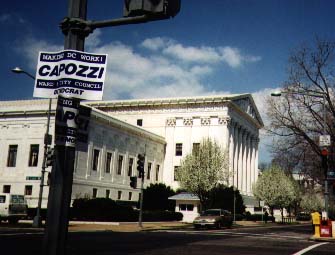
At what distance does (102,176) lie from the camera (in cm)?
5147

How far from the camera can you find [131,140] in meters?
58.2

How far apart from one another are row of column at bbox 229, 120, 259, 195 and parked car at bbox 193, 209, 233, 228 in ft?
99.4

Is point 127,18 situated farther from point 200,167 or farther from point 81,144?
point 200,167

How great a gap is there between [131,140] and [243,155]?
28416mm

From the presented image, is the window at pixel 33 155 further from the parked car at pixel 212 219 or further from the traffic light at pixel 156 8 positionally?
the traffic light at pixel 156 8

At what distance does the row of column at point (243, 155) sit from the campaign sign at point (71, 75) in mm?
62891

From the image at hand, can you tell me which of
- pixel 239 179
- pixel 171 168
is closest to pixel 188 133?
pixel 171 168

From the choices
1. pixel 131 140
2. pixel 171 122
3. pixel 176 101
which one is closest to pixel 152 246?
pixel 131 140

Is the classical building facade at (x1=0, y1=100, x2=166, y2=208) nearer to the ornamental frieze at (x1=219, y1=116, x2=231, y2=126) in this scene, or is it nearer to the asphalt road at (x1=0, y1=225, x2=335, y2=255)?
the ornamental frieze at (x1=219, y1=116, x2=231, y2=126)

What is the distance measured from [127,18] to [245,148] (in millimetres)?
76086

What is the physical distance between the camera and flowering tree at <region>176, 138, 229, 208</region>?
48.7 meters

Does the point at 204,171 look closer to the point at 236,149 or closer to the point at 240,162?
the point at 236,149

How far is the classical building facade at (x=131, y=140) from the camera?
46.0 meters

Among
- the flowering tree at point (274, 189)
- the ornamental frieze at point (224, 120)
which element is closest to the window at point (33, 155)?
the ornamental frieze at point (224, 120)
